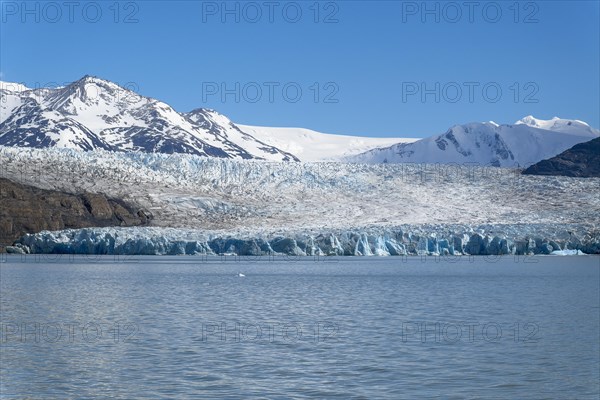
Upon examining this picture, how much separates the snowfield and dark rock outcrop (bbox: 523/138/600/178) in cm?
2474

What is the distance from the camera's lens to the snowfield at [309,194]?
46062 mm

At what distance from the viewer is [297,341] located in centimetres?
1365

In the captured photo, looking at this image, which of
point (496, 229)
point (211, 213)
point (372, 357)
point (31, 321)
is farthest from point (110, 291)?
point (211, 213)

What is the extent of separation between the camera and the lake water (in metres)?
10.1

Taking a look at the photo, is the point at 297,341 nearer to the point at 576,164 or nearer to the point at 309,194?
the point at 309,194

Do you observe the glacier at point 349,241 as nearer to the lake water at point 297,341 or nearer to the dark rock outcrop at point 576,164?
the lake water at point 297,341

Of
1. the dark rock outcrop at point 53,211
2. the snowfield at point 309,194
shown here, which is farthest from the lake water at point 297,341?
the dark rock outcrop at point 53,211

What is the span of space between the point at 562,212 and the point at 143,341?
41689 mm

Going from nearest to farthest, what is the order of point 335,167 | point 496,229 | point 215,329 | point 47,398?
point 47,398, point 215,329, point 496,229, point 335,167

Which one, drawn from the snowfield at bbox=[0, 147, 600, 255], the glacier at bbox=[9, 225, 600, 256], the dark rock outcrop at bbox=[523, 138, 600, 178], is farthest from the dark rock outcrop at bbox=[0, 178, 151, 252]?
the dark rock outcrop at bbox=[523, 138, 600, 178]

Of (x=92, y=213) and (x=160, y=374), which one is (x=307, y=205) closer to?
(x=92, y=213)

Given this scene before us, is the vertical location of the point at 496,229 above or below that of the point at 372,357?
above

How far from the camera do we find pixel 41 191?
172 feet

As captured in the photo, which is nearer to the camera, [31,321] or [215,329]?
[215,329]
